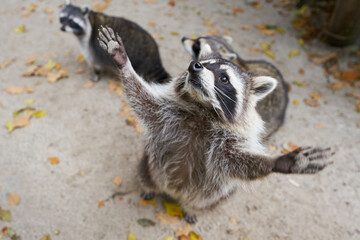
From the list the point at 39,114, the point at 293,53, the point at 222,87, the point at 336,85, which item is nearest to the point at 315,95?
the point at 336,85

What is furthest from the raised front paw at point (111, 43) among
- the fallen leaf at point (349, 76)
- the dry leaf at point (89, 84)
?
the fallen leaf at point (349, 76)

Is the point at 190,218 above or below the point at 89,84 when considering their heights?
below

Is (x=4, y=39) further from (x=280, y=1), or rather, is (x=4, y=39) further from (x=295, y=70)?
(x=280, y=1)

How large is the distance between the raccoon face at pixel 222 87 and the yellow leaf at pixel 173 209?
1.22 m

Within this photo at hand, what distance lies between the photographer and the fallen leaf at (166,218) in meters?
2.61

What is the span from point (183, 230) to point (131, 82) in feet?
4.70

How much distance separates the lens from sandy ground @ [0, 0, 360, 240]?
2.56m

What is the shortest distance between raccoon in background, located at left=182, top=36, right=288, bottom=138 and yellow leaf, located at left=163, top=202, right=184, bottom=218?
126 centimetres

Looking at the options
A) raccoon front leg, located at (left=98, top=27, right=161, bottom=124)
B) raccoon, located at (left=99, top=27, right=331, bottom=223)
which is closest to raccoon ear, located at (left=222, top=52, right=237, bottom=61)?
raccoon, located at (left=99, top=27, right=331, bottom=223)

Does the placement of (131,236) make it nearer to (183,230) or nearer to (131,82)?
(183,230)

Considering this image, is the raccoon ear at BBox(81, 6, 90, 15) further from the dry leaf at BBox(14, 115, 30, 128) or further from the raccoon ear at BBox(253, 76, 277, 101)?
the raccoon ear at BBox(253, 76, 277, 101)

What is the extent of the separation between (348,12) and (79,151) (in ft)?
14.0

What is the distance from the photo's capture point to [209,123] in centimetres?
201

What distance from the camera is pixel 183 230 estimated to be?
2.56 m
